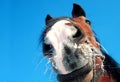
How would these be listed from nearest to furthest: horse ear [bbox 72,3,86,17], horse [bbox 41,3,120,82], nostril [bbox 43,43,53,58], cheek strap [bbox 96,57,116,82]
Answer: horse [bbox 41,3,120,82] → nostril [bbox 43,43,53,58] → cheek strap [bbox 96,57,116,82] → horse ear [bbox 72,3,86,17]

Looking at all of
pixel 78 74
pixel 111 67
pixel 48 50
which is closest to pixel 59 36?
pixel 48 50

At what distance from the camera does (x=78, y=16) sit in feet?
11.0

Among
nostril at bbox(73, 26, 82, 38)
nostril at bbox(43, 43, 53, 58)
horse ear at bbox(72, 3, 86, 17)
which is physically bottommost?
nostril at bbox(43, 43, 53, 58)

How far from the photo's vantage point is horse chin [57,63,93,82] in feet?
8.28

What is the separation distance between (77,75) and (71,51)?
0.21 m

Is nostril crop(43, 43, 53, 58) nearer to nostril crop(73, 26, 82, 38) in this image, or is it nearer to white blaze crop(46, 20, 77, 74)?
white blaze crop(46, 20, 77, 74)

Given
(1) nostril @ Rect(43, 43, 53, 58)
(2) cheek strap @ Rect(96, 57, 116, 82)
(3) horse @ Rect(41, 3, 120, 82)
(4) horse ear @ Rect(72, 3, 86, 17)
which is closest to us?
(3) horse @ Rect(41, 3, 120, 82)

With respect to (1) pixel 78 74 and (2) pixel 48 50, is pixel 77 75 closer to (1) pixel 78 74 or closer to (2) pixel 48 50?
(1) pixel 78 74

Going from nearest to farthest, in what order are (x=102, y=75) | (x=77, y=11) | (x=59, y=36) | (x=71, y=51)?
(x=71, y=51)
(x=59, y=36)
(x=102, y=75)
(x=77, y=11)

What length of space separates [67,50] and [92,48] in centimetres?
Result: 43

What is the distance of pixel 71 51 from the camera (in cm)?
252

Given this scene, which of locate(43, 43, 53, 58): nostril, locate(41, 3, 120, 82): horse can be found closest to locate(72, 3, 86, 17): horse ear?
locate(41, 3, 120, 82): horse

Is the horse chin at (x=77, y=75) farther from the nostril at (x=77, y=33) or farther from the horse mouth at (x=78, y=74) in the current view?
the nostril at (x=77, y=33)

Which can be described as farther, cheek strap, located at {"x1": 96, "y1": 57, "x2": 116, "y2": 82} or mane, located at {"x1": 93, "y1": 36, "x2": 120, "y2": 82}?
mane, located at {"x1": 93, "y1": 36, "x2": 120, "y2": 82}
